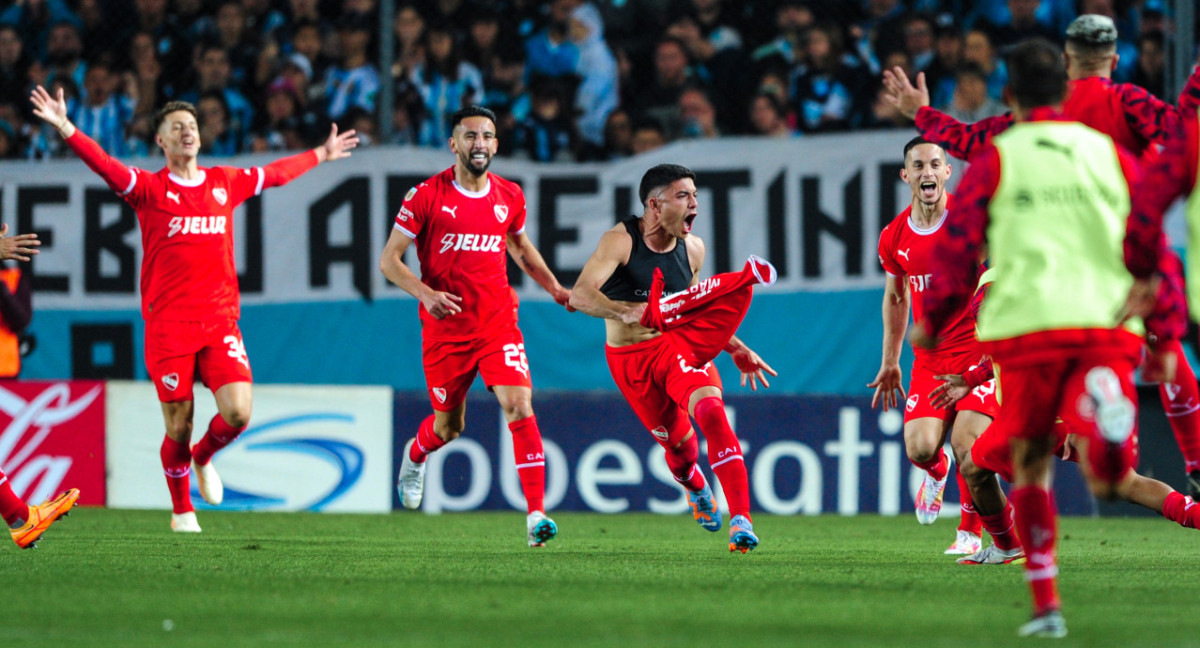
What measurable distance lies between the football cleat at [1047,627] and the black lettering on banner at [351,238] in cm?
896

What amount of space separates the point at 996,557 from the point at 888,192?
540cm

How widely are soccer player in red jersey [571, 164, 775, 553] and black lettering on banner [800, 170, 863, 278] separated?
339 cm

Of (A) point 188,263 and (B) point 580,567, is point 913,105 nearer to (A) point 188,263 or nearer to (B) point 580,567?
(B) point 580,567

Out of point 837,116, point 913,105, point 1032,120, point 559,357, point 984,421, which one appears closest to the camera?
point 1032,120

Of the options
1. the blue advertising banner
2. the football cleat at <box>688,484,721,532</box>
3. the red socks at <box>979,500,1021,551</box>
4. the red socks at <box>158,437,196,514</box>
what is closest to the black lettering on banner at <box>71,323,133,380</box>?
the blue advertising banner

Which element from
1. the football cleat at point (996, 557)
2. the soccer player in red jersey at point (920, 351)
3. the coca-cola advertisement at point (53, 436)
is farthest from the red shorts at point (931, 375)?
the coca-cola advertisement at point (53, 436)

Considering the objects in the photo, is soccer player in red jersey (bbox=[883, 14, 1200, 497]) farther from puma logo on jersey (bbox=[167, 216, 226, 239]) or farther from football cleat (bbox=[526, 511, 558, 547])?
puma logo on jersey (bbox=[167, 216, 226, 239])

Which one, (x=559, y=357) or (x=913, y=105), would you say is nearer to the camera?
(x=913, y=105)

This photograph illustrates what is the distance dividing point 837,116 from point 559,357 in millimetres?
3333

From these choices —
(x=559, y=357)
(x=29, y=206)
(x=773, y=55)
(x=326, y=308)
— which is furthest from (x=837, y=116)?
(x=29, y=206)

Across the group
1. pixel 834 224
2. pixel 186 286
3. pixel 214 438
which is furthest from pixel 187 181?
pixel 834 224

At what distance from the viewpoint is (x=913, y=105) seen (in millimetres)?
7109

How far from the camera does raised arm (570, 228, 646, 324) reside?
8742 mm

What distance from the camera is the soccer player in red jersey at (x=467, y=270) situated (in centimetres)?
943
